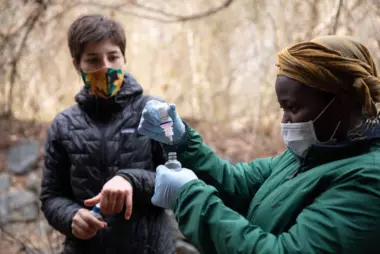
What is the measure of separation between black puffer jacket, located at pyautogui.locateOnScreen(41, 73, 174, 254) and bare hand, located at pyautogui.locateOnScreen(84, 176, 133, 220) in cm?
8

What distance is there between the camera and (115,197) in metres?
1.84

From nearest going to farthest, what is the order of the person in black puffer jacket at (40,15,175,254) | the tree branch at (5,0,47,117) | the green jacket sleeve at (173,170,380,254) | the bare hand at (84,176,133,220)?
the green jacket sleeve at (173,170,380,254)
the bare hand at (84,176,133,220)
the person in black puffer jacket at (40,15,175,254)
the tree branch at (5,0,47,117)

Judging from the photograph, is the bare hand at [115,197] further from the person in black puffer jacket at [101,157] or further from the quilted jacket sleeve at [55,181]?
the quilted jacket sleeve at [55,181]

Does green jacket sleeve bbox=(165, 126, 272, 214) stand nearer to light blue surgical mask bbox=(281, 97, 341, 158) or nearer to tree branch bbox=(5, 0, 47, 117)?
light blue surgical mask bbox=(281, 97, 341, 158)

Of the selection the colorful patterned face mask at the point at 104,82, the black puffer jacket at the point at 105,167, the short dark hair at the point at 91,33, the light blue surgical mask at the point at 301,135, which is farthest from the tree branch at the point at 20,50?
the light blue surgical mask at the point at 301,135

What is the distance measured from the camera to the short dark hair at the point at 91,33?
2.14 metres

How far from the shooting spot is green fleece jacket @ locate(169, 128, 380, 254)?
116 cm

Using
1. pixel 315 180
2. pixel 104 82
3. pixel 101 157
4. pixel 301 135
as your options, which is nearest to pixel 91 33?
pixel 104 82

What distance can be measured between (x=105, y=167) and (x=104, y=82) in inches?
16.4

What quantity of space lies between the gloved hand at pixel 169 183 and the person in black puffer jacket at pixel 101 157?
0.46 metres

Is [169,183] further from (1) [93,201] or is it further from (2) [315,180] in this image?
(1) [93,201]

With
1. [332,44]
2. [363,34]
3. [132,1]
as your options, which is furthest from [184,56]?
[332,44]

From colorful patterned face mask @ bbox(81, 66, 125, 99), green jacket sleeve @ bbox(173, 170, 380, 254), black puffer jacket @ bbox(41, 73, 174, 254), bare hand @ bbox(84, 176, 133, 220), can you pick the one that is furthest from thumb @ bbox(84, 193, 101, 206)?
green jacket sleeve @ bbox(173, 170, 380, 254)

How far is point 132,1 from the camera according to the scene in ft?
18.0
